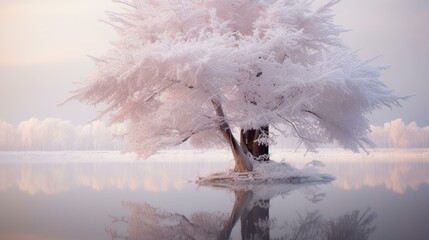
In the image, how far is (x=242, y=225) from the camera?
12.5ft

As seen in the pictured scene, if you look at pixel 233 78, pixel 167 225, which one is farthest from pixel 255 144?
pixel 167 225

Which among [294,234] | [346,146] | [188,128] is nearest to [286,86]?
[188,128]

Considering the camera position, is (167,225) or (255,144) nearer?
(167,225)

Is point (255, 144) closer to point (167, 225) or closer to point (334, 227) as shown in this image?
point (167, 225)

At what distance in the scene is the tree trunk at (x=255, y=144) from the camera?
8.91 meters

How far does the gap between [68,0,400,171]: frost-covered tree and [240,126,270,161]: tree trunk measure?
18 mm

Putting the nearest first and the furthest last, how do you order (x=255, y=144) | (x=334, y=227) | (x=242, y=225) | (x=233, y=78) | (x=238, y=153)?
(x=334, y=227), (x=242, y=225), (x=233, y=78), (x=238, y=153), (x=255, y=144)

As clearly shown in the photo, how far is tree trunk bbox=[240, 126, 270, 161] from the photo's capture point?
8906mm

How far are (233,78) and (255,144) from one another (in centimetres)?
182

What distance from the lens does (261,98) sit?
7992 millimetres

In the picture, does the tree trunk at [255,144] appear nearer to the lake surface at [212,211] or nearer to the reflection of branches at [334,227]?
the lake surface at [212,211]


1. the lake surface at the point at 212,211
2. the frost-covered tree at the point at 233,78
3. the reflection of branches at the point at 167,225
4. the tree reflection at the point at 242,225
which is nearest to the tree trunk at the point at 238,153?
the frost-covered tree at the point at 233,78

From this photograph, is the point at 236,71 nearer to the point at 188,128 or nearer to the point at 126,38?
the point at 188,128

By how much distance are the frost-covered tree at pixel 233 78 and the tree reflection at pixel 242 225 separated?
248 centimetres
